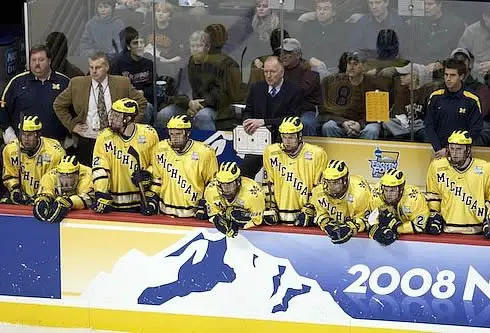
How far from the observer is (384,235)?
9.19 meters

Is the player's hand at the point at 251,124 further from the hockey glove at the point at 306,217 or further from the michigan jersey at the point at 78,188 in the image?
the hockey glove at the point at 306,217

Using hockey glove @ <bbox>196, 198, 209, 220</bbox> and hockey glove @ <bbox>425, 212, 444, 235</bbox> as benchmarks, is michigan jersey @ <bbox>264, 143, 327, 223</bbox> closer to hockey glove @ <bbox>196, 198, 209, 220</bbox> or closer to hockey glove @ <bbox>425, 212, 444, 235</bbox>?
hockey glove @ <bbox>196, 198, 209, 220</bbox>

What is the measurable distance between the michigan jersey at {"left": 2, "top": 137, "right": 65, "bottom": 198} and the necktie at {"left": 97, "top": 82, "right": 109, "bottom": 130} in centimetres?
96

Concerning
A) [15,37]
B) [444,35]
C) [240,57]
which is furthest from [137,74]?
[444,35]

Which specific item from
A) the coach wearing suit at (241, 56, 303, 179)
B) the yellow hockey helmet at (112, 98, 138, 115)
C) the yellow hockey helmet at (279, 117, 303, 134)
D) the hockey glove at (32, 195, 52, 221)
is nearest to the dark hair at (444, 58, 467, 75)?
the coach wearing suit at (241, 56, 303, 179)

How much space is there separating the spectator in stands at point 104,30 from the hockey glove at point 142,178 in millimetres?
2052

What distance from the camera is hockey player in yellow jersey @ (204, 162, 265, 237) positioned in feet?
31.1

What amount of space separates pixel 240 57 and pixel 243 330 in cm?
298

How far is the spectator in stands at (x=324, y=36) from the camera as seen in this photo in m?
11.5

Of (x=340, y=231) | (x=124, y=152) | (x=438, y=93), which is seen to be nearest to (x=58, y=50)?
(x=124, y=152)

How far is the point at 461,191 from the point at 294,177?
4.08 feet

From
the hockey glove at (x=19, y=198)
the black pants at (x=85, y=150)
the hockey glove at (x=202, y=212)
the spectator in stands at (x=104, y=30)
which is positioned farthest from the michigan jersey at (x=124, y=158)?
the spectator in stands at (x=104, y=30)

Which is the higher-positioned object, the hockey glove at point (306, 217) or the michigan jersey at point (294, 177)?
the michigan jersey at point (294, 177)

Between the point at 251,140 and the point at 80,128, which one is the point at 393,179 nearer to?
the point at 251,140
